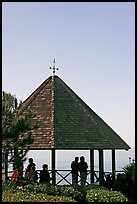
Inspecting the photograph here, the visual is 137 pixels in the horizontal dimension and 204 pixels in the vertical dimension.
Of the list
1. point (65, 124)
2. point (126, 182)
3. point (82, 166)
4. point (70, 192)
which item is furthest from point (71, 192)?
point (65, 124)

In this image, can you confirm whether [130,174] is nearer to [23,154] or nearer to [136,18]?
[23,154]

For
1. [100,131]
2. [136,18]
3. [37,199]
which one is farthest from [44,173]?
[136,18]

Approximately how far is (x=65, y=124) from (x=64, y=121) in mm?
146

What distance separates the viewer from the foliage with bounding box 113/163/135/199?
528 inches

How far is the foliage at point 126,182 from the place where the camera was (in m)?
13.4

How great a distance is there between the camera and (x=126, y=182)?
536 inches

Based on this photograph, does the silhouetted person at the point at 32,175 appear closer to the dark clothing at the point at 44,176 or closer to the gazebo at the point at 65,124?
the dark clothing at the point at 44,176

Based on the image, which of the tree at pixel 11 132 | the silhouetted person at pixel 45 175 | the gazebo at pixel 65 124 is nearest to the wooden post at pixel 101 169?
the gazebo at pixel 65 124

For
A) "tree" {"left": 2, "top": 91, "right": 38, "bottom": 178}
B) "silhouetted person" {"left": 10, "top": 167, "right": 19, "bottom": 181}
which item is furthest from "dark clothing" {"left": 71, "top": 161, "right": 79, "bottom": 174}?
"tree" {"left": 2, "top": 91, "right": 38, "bottom": 178}

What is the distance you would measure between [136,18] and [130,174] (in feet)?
30.5

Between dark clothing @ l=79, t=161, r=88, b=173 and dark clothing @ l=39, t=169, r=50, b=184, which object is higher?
dark clothing @ l=79, t=161, r=88, b=173

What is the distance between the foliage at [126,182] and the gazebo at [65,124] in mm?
859

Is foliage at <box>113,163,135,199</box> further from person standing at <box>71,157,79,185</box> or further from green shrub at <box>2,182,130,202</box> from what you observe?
green shrub at <box>2,182,130,202</box>

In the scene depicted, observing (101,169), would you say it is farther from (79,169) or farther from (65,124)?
(65,124)
